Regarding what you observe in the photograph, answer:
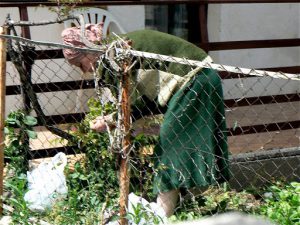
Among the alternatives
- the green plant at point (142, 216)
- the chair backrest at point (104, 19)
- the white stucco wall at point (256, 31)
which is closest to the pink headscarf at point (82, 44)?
the green plant at point (142, 216)

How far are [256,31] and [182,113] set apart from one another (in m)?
5.52

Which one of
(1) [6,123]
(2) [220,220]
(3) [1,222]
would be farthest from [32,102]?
(2) [220,220]

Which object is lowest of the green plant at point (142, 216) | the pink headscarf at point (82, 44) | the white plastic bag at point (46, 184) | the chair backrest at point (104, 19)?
the white plastic bag at point (46, 184)

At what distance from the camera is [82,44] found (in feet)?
13.3

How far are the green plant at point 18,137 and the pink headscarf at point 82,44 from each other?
91cm

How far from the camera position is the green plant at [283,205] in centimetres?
398

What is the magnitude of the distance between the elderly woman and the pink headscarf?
0.05 feet

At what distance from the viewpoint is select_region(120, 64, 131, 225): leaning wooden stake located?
363cm

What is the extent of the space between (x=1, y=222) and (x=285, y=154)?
2.43 meters

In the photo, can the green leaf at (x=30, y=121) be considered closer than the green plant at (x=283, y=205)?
No


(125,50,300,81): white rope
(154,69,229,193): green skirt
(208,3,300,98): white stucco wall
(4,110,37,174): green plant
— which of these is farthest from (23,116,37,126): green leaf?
(208,3,300,98): white stucco wall

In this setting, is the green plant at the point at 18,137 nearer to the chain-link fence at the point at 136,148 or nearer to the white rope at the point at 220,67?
the chain-link fence at the point at 136,148

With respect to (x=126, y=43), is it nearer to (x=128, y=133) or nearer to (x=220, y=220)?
(x=128, y=133)

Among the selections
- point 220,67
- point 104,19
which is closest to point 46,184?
point 220,67
